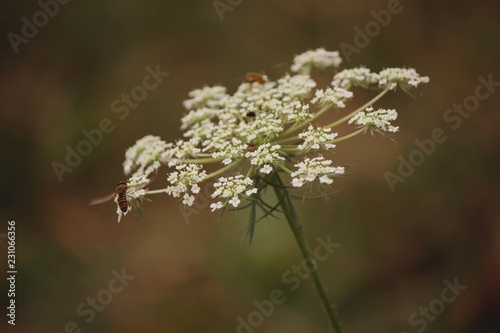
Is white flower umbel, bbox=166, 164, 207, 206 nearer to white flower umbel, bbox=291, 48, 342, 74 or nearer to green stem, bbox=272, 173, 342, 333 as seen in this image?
green stem, bbox=272, 173, 342, 333

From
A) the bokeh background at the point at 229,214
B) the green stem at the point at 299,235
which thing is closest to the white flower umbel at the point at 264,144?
the green stem at the point at 299,235

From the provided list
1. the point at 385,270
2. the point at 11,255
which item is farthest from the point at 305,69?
the point at 11,255

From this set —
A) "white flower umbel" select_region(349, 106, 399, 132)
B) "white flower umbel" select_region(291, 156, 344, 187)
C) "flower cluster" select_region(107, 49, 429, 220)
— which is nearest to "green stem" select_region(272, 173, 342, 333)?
"flower cluster" select_region(107, 49, 429, 220)

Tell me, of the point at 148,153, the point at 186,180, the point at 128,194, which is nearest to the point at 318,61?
the point at 148,153

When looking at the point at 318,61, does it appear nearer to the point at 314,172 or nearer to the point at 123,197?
the point at 314,172

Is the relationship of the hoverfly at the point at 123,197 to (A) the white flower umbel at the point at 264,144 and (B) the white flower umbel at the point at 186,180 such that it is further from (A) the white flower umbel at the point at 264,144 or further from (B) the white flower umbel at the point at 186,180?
(B) the white flower umbel at the point at 186,180

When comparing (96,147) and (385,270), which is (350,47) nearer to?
(385,270)
